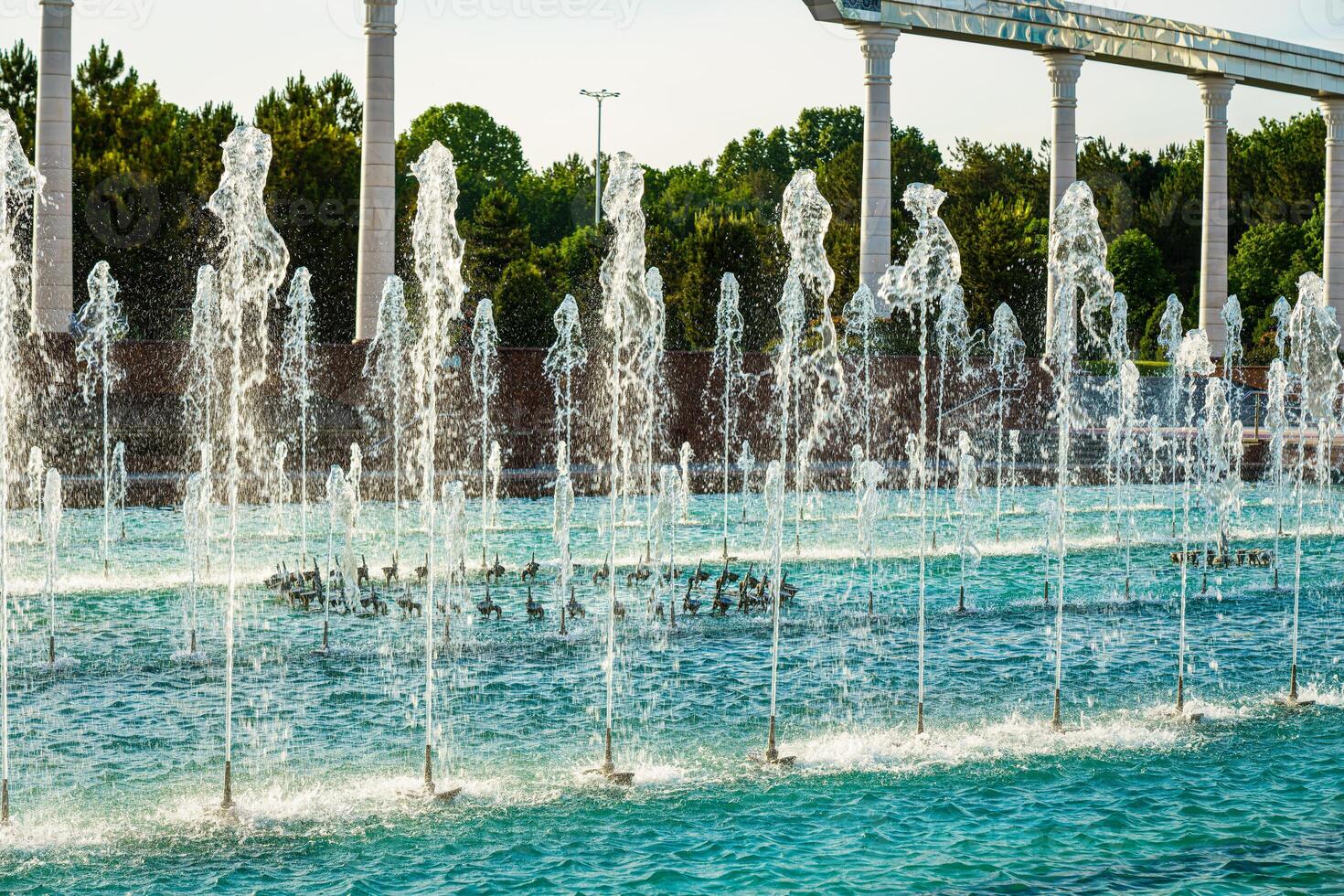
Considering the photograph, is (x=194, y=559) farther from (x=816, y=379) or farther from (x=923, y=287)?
(x=816, y=379)

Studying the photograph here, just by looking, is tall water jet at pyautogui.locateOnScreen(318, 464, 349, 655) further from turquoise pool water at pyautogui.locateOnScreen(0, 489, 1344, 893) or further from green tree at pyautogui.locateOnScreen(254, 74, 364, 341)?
green tree at pyautogui.locateOnScreen(254, 74, 364, 341)

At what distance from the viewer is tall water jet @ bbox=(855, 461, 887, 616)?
15.3 m

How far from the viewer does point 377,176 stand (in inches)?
1084

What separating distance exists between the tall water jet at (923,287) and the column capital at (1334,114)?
36.1 feet

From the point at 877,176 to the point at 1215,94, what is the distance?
32.9ft

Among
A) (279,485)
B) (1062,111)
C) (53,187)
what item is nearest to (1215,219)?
(1062,111)

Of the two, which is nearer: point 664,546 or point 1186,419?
point 664,546

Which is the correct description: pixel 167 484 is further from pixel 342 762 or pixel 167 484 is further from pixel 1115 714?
pixel 1115 714

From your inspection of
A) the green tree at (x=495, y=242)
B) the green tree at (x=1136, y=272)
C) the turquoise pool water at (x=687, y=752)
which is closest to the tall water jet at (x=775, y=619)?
the turquoise pool water at (x=687, y=752)

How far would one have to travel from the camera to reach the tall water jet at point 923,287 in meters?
12.5

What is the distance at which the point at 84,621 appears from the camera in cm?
1366

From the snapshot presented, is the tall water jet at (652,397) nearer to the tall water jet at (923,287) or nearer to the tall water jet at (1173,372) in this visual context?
the tall water jet at (923,287)

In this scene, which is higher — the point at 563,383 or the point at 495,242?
the point at 495,242

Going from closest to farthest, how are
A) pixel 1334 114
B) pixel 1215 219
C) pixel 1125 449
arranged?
pixel 1125 449 < pixel 1215 219 < pixel 1334 114
